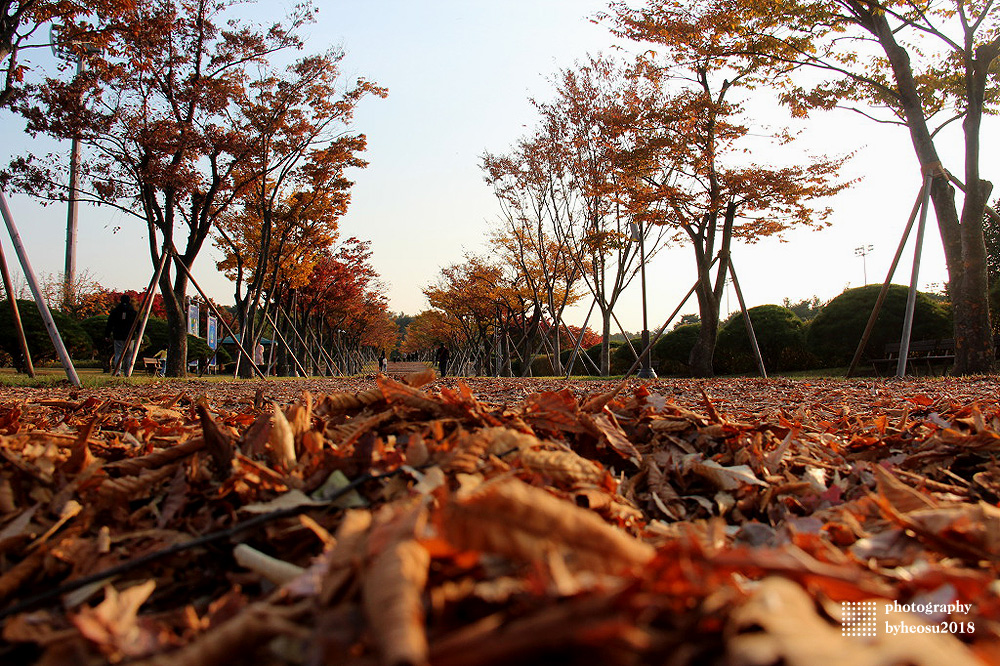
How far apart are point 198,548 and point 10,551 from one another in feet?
1.15

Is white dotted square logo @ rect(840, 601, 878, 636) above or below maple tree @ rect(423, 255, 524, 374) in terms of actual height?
below

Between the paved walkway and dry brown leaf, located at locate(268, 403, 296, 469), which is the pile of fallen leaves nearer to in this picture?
dry brown leaf, located at locate(268, 403, 296, 469)

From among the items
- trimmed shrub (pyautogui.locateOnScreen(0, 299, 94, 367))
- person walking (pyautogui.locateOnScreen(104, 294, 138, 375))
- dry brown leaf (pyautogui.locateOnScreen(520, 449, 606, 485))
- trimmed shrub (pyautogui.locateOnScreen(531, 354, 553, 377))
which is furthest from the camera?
trimmed shrub (pyautogui.locateOnScreen(531, 354, 553, 377))

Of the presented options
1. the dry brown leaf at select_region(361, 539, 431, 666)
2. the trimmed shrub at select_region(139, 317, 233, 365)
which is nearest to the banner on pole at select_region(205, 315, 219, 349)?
the trimmed shrub at select_region(139, 317, 233, 365)

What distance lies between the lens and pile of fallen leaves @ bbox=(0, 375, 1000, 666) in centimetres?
62

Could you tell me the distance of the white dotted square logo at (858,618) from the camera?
2.29 ft

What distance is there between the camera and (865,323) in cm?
1579

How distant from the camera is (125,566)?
97 cm

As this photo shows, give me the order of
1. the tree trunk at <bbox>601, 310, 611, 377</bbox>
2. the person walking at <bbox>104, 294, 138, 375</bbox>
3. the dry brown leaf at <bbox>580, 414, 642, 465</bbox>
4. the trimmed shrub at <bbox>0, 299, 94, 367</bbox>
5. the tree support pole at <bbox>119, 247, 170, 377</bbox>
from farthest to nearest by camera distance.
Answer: the tree trunk at <bbox>601, 310, 611, 377</bbox> → the trimmed shrub at <bbox>0, 299, 94, 367</bbox> → the person walking at <bbox>104, 294, 138, 375</bbox> → the tree support pole at <bbox>119, 247, 170, 377</bbox> → the dry brown leaf at <bbox>580, 414, 642, 465</bbox>

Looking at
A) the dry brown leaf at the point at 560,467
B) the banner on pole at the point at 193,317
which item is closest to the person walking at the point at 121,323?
the banner on pole at the point at 193,317

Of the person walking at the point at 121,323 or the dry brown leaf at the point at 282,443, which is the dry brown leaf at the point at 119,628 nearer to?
the dry brown leaf at the point at 282,443

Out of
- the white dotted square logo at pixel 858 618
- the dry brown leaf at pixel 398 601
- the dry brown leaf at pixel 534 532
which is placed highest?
the dry brown leaf at pixel 534 532

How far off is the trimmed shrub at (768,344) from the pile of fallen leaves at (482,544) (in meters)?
16.6

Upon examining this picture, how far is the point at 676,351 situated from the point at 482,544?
64.2 ft
